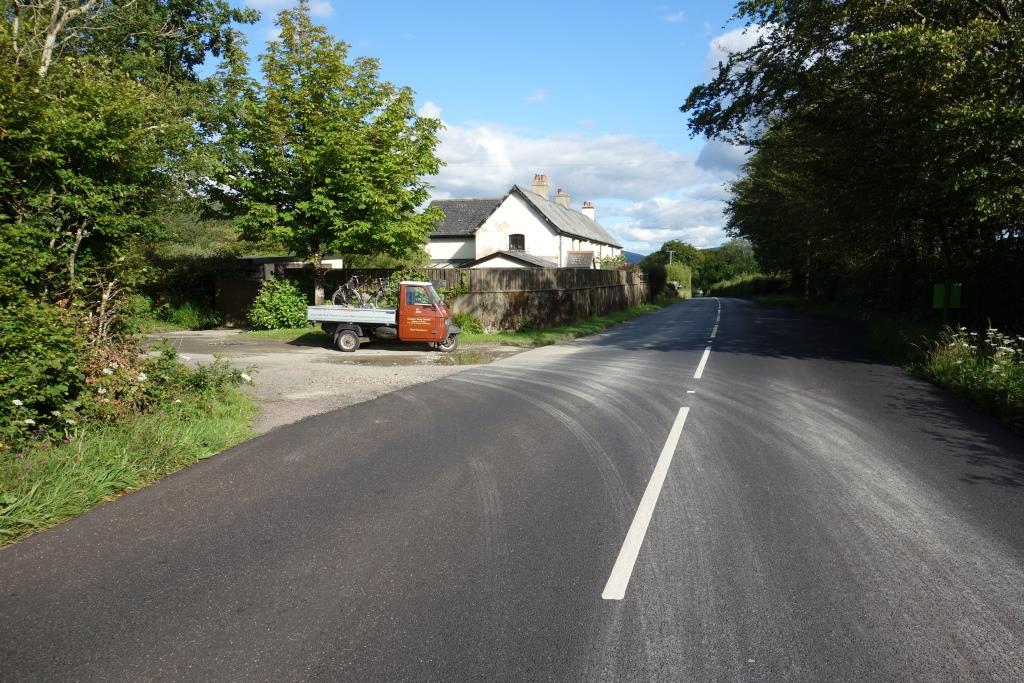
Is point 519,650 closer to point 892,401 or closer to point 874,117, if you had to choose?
point 892,401

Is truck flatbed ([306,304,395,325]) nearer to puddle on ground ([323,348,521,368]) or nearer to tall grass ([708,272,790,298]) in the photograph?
puddle on ground ([323,348,521,368])

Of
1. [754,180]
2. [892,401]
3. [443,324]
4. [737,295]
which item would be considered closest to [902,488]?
[892,401]

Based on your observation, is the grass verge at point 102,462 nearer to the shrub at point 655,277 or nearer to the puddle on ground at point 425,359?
the puddle on ground at point 425,359

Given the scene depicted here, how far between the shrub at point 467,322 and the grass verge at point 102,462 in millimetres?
14990

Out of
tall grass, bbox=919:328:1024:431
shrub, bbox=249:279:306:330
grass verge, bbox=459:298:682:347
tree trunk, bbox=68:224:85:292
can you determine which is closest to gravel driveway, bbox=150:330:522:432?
shrub, bbox=249:279:306:330

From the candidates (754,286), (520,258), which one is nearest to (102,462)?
(520,258)

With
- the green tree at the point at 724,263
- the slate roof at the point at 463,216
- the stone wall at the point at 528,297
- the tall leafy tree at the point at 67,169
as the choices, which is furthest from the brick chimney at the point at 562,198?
the green tree at the point at 724,263

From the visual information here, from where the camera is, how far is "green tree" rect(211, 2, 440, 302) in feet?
72.9

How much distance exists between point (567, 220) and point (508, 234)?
7385 mm

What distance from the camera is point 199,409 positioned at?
28.1 ft

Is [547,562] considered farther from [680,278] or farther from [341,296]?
[680,278]

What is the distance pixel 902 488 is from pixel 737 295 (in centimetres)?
Answer: 8268

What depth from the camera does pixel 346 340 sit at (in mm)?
18469

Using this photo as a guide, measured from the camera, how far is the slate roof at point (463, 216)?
53.0 meters
